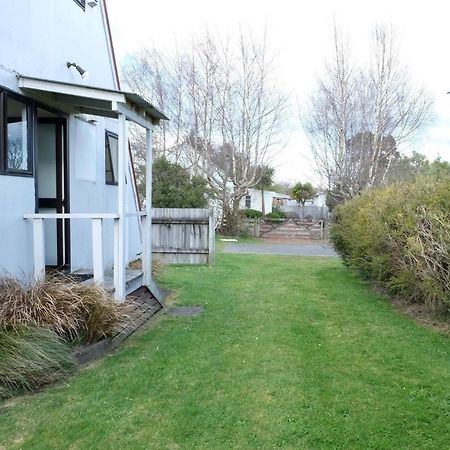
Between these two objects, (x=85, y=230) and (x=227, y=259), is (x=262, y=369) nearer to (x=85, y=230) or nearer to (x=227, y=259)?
(x=85, y=230)

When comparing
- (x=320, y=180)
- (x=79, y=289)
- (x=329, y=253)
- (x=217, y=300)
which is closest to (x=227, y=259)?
(x=329, y=253)

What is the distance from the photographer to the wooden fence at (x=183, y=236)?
46.1 feet

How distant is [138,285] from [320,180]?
21.1m

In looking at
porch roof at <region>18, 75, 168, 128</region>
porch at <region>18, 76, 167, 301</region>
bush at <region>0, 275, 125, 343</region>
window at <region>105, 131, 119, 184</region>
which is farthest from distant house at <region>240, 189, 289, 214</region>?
bush at <region>0, 275, 125, 343</region>

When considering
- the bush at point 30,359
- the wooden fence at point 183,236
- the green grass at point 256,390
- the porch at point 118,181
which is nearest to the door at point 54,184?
the porch at point 118,181

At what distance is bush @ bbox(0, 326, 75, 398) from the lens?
4008 millimetres

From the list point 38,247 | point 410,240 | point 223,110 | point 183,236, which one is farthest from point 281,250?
point 38,247

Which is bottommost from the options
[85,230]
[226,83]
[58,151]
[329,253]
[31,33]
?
[329,253]

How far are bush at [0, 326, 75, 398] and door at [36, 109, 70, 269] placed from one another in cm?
312

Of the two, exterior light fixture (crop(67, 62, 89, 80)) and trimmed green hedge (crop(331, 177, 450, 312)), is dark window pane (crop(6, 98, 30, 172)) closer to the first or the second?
exterior light fixture (crop(67, 62, 89, 80))

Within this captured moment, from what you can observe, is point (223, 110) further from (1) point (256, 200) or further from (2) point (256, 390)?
(2) point (256, 390)

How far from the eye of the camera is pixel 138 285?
7.23m

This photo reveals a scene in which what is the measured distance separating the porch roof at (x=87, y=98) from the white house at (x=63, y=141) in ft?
0.04

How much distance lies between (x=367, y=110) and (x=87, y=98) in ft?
70.0
